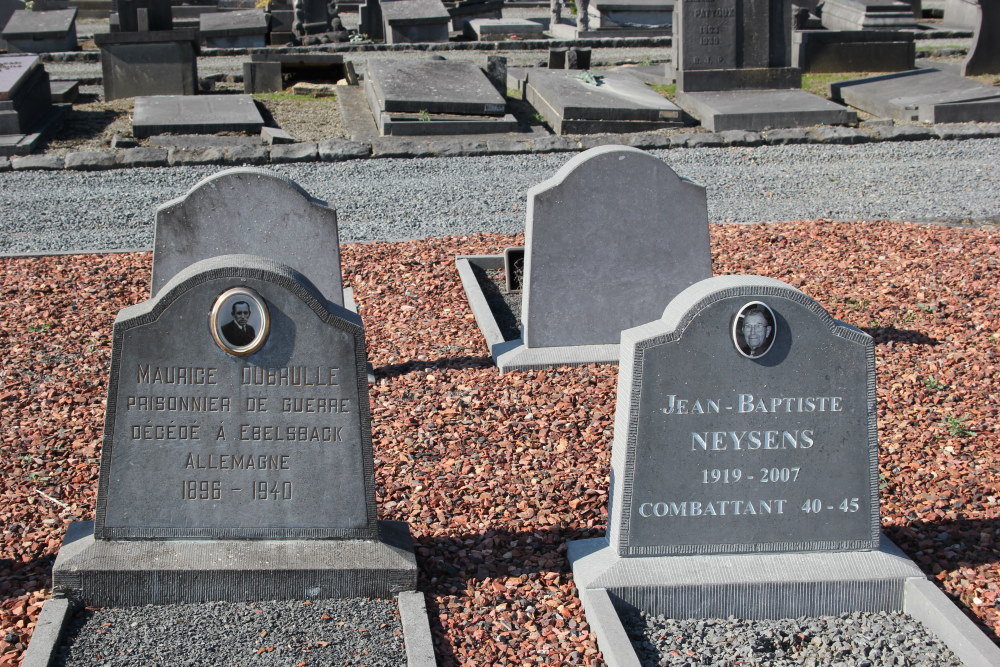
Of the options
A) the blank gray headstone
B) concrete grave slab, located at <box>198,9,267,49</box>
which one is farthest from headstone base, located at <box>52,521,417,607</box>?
concrete grave slab, located at <box>198,9,267,49</box>

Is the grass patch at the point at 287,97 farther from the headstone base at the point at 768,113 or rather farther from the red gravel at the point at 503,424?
the red gravel at the point at 503,424

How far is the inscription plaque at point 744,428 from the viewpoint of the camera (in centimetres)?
427

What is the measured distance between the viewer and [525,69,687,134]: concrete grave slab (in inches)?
564

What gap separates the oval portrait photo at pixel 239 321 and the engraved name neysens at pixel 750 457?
165 cm

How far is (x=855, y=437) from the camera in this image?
4449 millimetres

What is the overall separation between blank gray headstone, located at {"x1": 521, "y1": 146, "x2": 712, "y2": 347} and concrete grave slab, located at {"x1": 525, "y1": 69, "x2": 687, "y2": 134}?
751 centimetres

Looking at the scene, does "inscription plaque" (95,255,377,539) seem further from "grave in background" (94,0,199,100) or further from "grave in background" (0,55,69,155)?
"grave in background" (94,0,199,100)

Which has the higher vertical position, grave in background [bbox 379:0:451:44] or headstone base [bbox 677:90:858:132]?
grave in background [bbox 379:0:451:44]

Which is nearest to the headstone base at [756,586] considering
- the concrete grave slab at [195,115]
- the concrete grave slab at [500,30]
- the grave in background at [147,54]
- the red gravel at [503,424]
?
the red gravel at [503,424]

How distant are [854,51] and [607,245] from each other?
13.7 meters

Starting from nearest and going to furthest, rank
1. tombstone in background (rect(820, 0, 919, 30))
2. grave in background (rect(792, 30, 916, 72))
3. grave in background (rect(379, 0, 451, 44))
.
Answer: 1. grave in background (rect(792, 30, 916, 72))
2. tombstone in background (rect(820, 0, 919, 30))
3. grave in background (rect(379, 0, 451, 44))

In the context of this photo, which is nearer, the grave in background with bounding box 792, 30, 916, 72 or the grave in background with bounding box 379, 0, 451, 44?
the grave in background with bounding box 792, 30, 916, 72

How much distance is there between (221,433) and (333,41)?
2081 centimetres

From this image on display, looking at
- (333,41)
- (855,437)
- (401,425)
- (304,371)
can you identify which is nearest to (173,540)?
(304,371)
